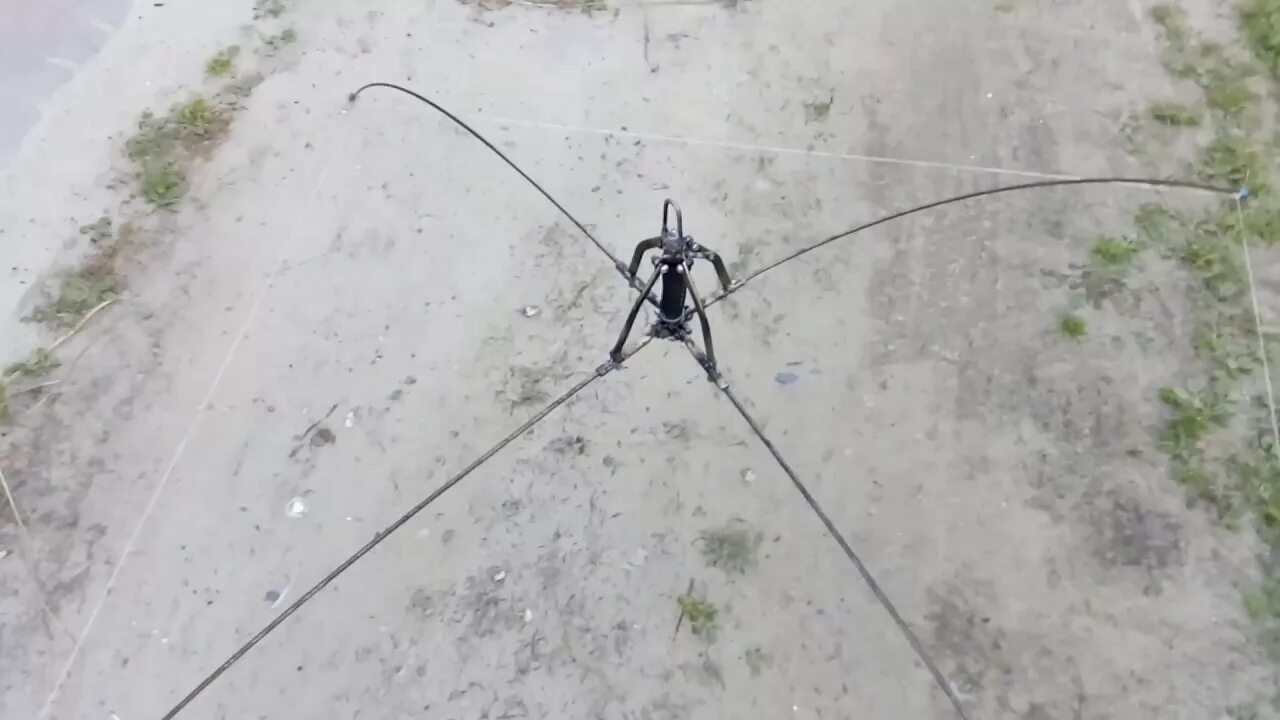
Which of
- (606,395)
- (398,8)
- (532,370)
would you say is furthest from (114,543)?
(398,8)

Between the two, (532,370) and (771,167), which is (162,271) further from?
(771,167)

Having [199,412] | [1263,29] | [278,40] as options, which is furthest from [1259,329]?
[278,40]

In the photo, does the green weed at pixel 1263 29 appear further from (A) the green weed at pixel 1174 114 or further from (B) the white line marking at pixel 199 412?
(B) the white line marking at pixel 199 412

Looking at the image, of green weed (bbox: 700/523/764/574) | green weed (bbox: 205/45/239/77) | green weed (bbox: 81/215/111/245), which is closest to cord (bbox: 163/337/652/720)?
green weed (bbox: 700/523/764/574)

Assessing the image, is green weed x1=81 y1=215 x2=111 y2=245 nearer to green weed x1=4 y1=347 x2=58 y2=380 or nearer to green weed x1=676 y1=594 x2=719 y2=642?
green weed x1=4 y1=347 x2=58 y2=380

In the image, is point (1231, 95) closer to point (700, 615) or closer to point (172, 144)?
point (700, 615)

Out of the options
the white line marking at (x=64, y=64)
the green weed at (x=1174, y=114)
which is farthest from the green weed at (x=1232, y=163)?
the white line marking at (x=64, y=64)

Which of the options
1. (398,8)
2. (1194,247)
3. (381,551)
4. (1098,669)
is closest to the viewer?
(1098,669)
